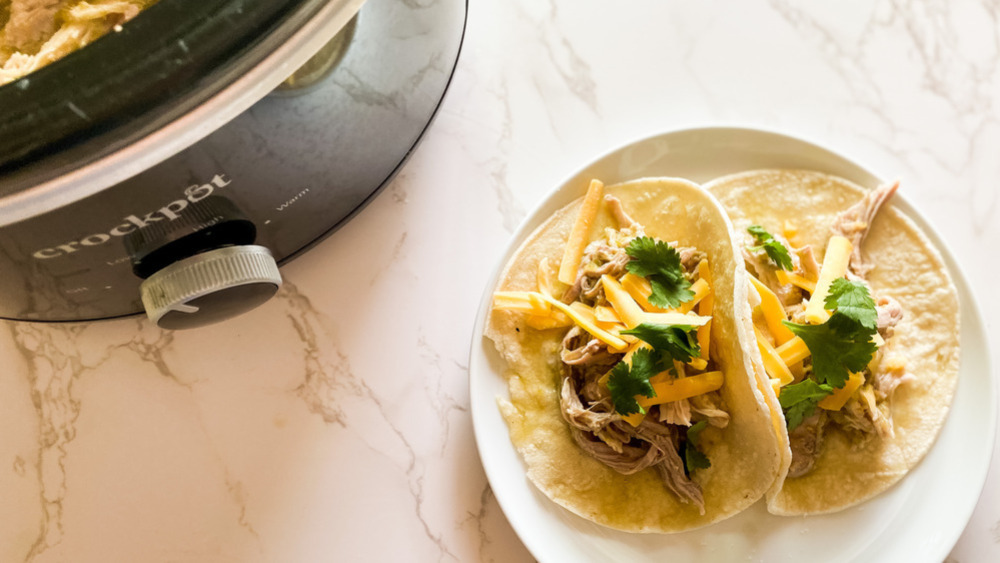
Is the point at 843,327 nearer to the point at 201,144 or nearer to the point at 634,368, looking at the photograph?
the point at 634,368

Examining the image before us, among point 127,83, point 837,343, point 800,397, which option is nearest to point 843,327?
point 837,343

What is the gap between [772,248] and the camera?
1.29 meters

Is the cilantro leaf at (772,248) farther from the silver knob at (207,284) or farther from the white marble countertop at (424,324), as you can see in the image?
the silver knob at (207,284)

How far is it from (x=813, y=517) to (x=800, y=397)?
23 cm

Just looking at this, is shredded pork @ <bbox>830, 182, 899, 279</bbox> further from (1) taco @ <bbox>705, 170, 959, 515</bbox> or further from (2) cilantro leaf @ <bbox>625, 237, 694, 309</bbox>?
(2) cilantro leaf @ <bbox>625, 237, 694, 309</bbox>

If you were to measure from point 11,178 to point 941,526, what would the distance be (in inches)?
54.4

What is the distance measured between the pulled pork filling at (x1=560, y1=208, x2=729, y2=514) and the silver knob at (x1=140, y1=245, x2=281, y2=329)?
20.9 inches

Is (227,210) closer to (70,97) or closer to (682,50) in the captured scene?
(70,97)

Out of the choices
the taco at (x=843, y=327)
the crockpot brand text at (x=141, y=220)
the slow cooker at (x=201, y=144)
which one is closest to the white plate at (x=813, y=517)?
the taco at (x=843, y=327)

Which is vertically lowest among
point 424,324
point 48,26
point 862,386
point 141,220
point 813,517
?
point 813,517

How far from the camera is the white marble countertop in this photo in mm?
1342

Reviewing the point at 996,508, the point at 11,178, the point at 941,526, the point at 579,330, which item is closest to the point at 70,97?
the point at 11,178

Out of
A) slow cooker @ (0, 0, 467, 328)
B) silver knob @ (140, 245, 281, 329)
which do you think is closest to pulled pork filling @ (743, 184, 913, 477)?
slow cooker @ (0, 0, 467, 328)

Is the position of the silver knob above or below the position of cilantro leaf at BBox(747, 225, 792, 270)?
above
